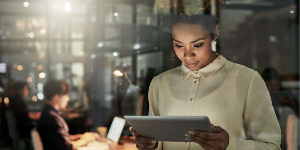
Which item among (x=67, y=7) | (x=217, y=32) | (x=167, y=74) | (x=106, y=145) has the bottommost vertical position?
(x=106, y=145)

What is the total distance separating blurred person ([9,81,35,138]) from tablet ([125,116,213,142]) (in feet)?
7.22

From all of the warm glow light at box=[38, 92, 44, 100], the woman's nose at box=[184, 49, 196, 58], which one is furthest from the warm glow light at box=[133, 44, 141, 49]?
the warm glow light at box=[38, 92, 44, 100]

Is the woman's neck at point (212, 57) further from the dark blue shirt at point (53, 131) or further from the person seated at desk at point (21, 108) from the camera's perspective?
the person seated at desk at point (21, 108)

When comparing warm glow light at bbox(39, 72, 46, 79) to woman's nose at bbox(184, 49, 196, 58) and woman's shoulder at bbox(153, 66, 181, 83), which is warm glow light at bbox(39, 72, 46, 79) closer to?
woman's shoulder at bbox(153, 66, 181, 83)

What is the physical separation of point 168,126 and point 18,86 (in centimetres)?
249

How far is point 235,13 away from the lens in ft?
7.71

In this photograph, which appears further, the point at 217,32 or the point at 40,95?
the point at 40,95

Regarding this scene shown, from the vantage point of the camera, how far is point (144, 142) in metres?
1.89

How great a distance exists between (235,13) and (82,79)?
5.54 feet

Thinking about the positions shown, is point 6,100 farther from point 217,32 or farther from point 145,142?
point 217,32

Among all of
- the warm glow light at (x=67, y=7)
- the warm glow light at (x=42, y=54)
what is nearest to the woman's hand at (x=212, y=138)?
the warm glow light at (x=67, y=7)

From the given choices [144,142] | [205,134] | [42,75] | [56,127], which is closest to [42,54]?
[42,75]

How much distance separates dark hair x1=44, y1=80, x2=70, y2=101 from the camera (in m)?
3.38

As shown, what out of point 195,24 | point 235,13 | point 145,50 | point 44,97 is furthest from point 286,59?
point 44,97
